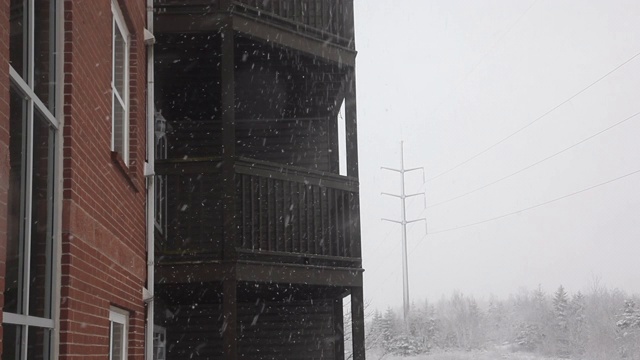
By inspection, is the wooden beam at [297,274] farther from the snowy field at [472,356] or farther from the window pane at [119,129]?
the snowy field at [472,356]

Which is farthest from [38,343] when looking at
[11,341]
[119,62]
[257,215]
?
[257,215]

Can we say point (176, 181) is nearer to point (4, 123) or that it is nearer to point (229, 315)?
point (229, 315)

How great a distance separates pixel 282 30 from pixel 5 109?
6.63 metres

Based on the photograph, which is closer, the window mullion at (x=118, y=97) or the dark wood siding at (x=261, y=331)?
the window mullion at (x=118, y=97)

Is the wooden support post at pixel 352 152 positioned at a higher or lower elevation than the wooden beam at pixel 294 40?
lower

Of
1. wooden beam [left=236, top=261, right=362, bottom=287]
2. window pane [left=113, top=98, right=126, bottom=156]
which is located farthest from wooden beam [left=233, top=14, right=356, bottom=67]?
window pane [left=113, top=98, right=126, bottom=156]

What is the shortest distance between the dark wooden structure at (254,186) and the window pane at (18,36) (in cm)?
507

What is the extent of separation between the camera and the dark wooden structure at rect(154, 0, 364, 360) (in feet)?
30.6

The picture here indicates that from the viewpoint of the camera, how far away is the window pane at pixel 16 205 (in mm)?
3904

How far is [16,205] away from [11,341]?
60 centimetres

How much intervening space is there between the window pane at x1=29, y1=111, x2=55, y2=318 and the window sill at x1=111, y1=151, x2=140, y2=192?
60.3 inches

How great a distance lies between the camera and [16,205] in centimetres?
402

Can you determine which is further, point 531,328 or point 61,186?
point 531,328

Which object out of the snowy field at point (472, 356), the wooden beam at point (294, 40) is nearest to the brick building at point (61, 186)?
the wooden beam at point (294, 40)
